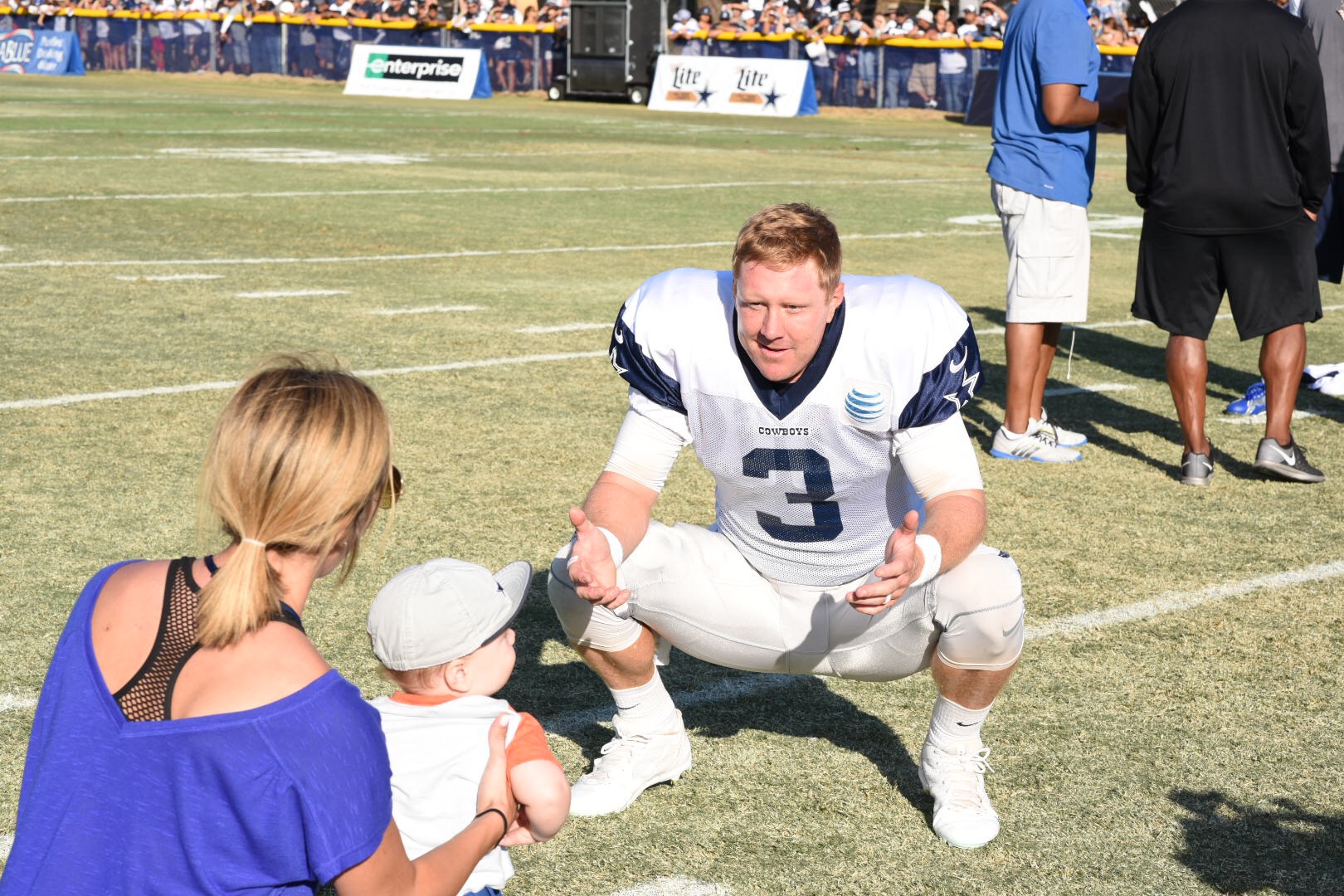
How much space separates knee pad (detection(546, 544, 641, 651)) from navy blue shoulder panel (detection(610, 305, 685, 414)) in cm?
40

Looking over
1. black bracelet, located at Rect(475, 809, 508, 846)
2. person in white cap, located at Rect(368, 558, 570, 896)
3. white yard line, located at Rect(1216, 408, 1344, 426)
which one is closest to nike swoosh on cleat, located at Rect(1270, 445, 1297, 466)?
white yard line, located at Rect(1216, 408, 1344, 426)

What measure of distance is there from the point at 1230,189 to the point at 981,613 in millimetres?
3479

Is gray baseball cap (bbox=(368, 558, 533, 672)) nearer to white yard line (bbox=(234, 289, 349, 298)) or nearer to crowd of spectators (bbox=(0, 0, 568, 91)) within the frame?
white yard line (bbox=(234, 289, 349, 298))

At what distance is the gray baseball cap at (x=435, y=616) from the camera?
2625mm

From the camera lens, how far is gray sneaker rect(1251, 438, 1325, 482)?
641 centimetres

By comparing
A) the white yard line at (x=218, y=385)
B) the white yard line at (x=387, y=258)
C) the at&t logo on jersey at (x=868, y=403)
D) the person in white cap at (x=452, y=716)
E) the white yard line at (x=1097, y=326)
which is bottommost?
the white yard line at (x=1097, y=326)

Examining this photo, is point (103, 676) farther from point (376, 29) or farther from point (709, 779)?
point (376, 29)

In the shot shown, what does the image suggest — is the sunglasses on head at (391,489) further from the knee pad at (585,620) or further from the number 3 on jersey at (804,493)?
the number 3 on jersey at (804,493)

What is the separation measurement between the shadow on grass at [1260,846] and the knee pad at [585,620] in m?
1.27

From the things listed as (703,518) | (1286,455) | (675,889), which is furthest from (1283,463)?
(675,889)

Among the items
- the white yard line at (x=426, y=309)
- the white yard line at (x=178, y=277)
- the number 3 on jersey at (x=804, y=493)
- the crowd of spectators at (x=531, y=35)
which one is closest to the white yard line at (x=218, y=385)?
the white yard line at (x=426, y=309)

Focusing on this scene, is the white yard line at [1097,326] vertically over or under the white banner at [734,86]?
under

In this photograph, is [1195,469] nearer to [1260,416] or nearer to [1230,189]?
[1230,189]

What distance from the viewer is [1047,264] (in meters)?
6.94
